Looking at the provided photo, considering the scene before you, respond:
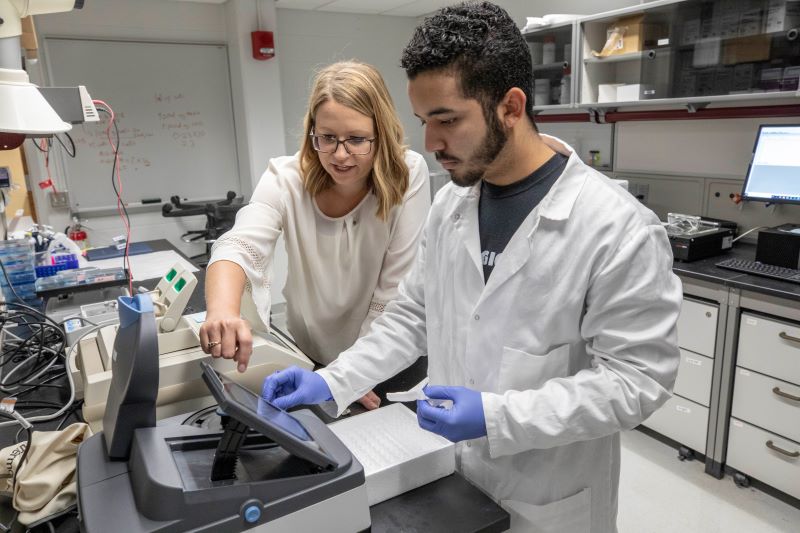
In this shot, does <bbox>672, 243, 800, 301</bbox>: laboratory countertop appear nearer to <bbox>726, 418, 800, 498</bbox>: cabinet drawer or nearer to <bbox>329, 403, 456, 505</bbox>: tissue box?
<bbox>726, 418, 800, 498</bbox>: cabinet drawer

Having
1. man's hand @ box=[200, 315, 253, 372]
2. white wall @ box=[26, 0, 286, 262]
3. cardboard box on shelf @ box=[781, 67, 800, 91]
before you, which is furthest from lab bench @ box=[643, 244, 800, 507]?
white wall @ box=[26, 0, 286, 262]

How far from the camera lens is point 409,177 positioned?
146 centimetres

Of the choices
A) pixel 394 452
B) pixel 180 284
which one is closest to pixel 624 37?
pixel 180 284

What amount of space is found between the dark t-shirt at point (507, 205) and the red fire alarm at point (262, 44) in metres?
3.63

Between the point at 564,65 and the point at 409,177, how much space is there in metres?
2.07

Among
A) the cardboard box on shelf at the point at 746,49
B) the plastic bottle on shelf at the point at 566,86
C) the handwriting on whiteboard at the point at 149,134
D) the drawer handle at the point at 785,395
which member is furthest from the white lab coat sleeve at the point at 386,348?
the handwriting on whiteboard at the point at 149,134

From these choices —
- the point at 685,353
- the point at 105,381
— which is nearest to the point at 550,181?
the point at 105,381

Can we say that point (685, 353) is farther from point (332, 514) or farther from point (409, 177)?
point (332, 514)

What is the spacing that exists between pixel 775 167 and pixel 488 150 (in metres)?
2.09

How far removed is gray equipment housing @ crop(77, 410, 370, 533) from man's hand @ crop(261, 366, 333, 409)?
18 centimetres

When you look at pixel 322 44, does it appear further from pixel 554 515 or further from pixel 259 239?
pixel 554 515

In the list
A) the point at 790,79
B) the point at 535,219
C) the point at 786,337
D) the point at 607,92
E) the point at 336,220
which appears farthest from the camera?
the point at 607,92

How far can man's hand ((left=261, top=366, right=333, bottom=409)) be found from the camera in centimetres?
99

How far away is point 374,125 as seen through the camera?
1314mm
